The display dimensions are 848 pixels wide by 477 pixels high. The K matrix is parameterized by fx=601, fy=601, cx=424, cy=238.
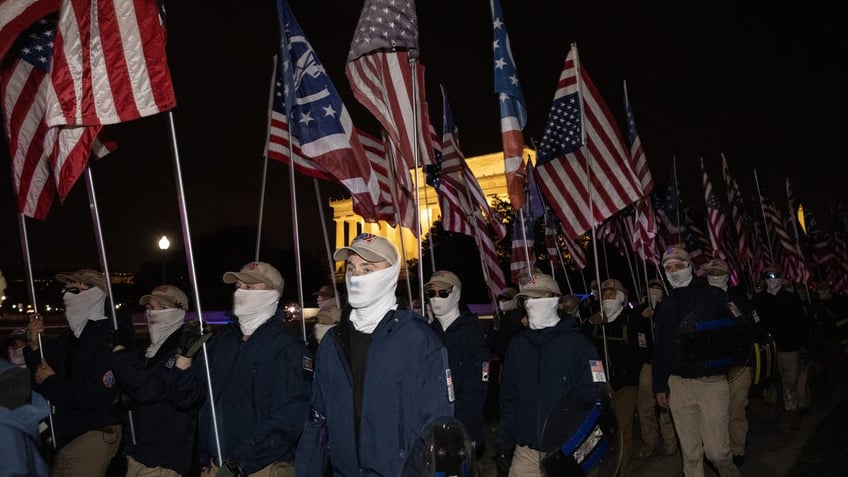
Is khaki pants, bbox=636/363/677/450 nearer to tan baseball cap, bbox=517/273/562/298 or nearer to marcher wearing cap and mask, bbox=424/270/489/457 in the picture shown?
marcher wearing cap and mask, bbox=424/270/489/457

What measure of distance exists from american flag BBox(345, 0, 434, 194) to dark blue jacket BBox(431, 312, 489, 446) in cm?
172

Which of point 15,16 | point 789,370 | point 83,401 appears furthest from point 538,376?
point 789,370

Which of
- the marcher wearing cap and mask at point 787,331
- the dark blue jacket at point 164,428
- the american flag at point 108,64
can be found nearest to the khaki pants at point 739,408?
the marcher wearing cap and mask at point 787,331

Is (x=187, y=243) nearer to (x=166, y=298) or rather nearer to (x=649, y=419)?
(x=166, y=298)

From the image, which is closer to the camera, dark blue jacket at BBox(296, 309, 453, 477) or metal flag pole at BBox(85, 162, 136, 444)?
dark blue jacket at BBox(296, 309, 453, 477)

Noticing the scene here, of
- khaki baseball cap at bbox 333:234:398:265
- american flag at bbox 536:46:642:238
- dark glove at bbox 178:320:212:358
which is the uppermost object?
american flag at bbox 536:46:642:238

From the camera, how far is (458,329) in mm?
6035

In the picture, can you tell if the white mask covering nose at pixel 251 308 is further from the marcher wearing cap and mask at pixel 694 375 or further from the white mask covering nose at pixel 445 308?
the marcher wearing cap and mask at pixel 694 375

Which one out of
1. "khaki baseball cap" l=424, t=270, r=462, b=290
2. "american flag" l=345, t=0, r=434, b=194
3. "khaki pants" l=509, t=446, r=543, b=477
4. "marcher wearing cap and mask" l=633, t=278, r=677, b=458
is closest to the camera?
"khaki pants" l=509, t=446, r=543, b=477

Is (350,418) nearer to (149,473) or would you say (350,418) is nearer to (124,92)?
(149,473)

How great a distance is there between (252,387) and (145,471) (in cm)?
130

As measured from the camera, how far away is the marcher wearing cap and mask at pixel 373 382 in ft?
10.2

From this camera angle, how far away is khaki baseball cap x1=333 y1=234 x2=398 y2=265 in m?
3.52

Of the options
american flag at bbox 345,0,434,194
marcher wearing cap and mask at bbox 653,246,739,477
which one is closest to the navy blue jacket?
marcher wearing cap and mask at bbox 653,246,739,477
